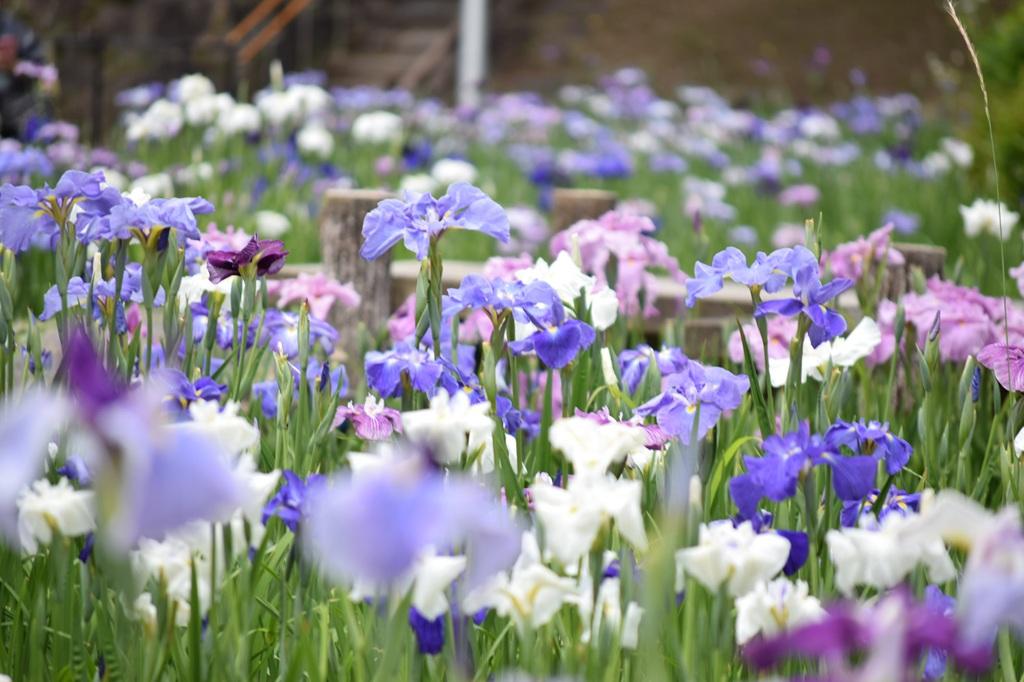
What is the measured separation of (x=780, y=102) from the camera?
9.74 m

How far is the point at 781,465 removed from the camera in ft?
4.08

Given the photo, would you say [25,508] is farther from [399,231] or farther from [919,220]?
[919,220]

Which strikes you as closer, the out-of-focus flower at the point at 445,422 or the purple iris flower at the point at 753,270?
the out-of-focus flower at the point at 445,422

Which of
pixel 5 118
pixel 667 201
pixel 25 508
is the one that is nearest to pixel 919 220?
pixel 667 201

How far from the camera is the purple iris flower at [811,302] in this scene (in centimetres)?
154

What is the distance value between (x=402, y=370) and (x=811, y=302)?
531 mm

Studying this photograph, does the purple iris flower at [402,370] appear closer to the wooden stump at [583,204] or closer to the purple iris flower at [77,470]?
the purple iris flower at [77,470]

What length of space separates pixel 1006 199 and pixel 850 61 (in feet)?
23.0

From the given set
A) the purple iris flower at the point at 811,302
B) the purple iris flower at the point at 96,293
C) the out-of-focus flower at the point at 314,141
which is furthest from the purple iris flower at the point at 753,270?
the out-of-focus flower at the point at 314,141

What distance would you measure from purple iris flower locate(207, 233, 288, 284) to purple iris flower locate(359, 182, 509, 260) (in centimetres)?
13

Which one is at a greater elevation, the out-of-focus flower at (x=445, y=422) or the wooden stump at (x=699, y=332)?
the out-of-focus flower at (x=445, y=422)

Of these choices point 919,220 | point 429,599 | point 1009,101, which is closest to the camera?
point 429,599

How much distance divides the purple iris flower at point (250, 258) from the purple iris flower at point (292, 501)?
0.54 m

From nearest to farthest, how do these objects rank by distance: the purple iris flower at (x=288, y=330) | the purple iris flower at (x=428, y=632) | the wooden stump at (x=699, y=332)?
the purple iris flower at (x=428, y=632), the purple iris flower at (x=288, y=330), the wooden stump at (x=699, y=332)
